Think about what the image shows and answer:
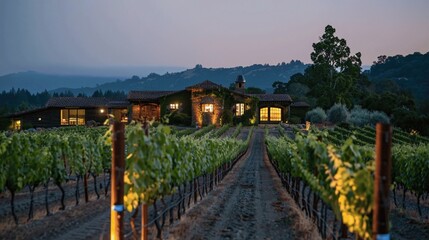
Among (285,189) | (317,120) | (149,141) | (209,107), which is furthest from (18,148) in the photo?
(317,120)

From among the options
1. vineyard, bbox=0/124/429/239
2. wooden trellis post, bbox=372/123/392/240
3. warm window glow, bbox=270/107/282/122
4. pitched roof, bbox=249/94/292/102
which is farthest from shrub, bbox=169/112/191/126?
wooden trellis post, bbox=372/123/392/240

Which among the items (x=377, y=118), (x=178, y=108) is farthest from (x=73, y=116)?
(x=377, y=118)

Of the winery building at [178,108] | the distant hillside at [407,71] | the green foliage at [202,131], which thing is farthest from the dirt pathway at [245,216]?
the distant hillside at [407,71]

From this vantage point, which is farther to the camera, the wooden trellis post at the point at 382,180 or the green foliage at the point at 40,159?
the green foliage at the point at 40,159

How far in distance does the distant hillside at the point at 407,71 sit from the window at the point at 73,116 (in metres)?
59.6

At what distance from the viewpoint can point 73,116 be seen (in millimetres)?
49219

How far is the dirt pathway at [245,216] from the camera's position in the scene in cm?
816

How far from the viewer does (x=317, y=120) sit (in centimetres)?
4609

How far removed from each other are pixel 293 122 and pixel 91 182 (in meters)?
37.4

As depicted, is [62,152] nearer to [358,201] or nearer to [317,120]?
[358,201]

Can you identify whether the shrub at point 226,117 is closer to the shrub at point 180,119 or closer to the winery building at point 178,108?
the winery building at point 178,108

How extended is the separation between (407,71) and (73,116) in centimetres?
7669

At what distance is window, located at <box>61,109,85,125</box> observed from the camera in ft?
160

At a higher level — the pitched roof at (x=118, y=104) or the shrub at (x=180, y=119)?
the pitched roof at (x=118, y=104)
